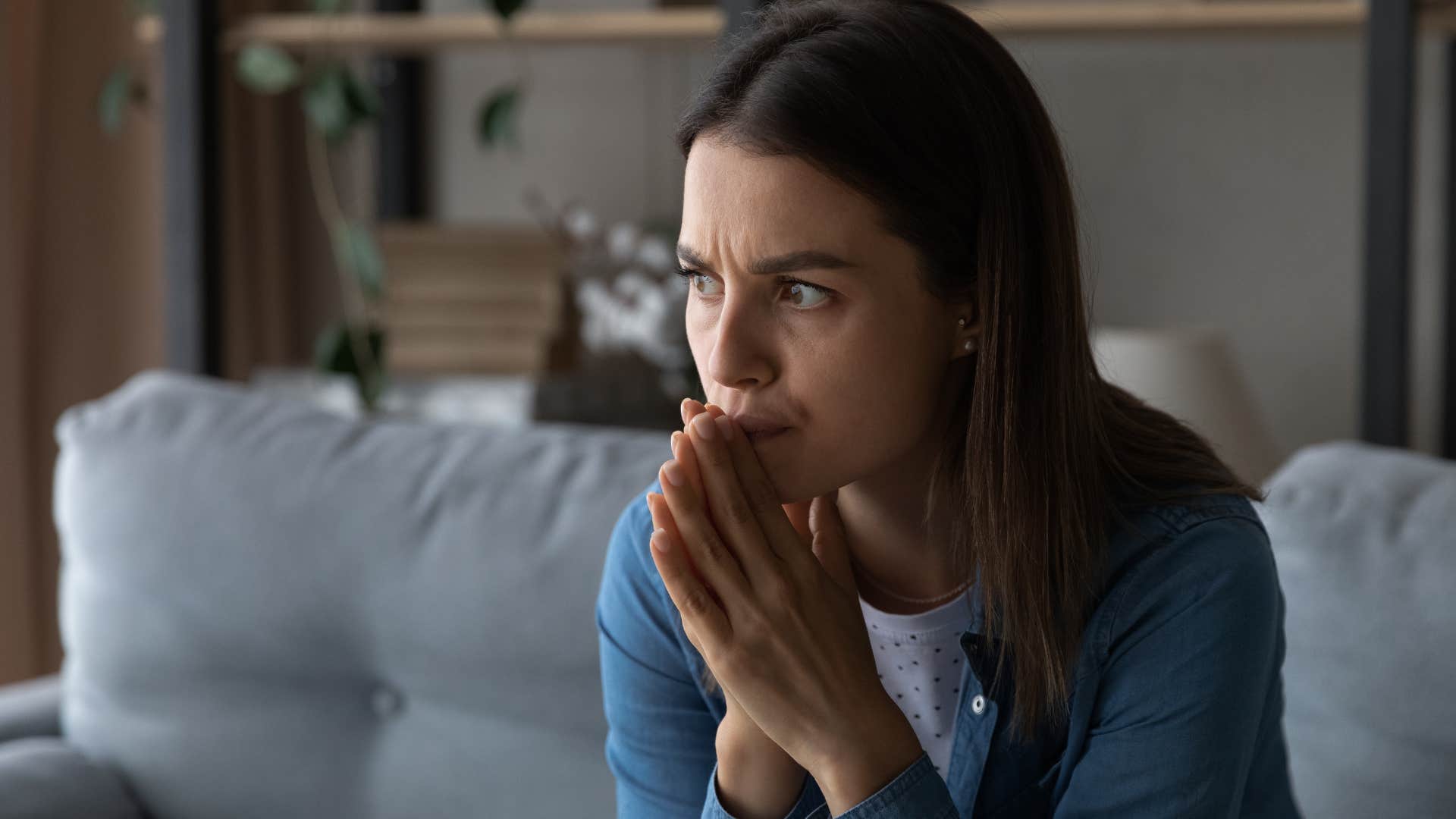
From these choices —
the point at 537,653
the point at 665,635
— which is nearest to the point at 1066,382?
the point at 665,635

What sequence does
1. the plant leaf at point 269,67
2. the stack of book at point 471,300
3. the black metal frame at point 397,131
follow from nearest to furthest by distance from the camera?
the plant leaf at point 269,67
the stack of book at point 471,300
the black metal frame at point 397,131

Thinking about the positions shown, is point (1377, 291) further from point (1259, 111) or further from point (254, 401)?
point (254, 401)

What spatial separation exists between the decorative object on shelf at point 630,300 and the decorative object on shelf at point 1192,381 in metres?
0.58

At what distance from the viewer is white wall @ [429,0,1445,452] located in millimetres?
2184

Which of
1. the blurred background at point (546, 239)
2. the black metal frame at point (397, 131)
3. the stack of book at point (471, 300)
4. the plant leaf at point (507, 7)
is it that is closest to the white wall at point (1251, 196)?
the blurred background at point (546, 239)

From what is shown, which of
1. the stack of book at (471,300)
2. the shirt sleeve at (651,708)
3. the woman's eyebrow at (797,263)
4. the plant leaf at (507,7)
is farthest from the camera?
the stack of book at (471,300)

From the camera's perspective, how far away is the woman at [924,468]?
31.7 inches

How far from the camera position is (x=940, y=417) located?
92cm

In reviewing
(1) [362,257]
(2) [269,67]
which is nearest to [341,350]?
(1) [362,257]

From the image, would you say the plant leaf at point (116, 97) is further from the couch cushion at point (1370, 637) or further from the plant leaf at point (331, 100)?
the couch cushion at point (1370, 637)

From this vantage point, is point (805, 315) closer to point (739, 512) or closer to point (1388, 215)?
point (739, 512)

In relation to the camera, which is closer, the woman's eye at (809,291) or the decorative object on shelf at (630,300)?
the woman's eye at (809,291)

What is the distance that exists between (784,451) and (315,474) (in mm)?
772

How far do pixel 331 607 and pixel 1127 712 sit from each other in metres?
0.84
